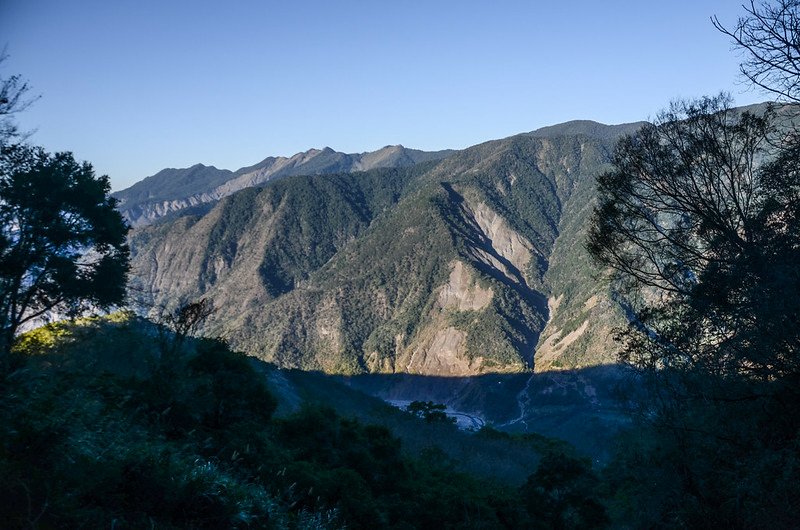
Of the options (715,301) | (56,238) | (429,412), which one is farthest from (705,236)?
(429,412)

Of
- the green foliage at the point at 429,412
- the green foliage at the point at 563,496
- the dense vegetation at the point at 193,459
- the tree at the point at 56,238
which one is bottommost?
the green foliage at the point at 429,412

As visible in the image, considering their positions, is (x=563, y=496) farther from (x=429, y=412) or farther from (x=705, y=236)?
(x=429, y=412)

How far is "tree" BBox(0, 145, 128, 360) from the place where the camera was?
66.1 feet

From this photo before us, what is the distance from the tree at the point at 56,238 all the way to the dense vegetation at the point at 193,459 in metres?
1.97

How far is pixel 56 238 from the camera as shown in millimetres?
21719

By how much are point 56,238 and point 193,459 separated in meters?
15.3

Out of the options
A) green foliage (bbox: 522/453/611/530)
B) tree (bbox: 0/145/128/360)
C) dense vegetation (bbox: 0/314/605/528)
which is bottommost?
green foliage (bbox: 522/453/611/530)

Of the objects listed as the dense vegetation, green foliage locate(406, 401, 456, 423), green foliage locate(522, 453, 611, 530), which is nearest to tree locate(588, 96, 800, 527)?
the dense vegetation

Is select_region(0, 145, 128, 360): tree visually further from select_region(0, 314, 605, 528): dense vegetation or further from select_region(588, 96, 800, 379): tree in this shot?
select_region(588, 96, 800, 379): tree

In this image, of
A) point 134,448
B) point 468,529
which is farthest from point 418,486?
point 134,448

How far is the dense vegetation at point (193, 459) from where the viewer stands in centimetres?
700

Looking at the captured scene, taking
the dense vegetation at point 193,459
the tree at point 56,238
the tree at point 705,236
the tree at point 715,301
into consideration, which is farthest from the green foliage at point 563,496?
the tree at point 56,238

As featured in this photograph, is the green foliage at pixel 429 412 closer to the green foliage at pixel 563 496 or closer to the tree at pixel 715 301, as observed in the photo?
the green foliage at pixel 563 496

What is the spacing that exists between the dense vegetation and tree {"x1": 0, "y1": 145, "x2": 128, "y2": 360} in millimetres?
1975
